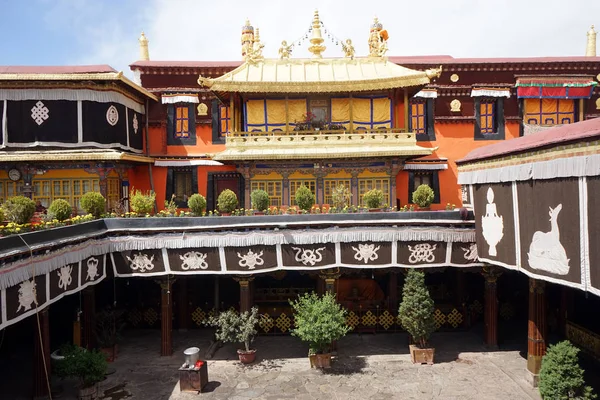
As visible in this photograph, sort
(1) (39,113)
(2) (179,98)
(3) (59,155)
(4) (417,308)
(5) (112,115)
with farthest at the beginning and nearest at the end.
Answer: (2) (179,98) < (5) (112,115) < (1) (39,113) < (3) (59,155) < (4) (417,308)

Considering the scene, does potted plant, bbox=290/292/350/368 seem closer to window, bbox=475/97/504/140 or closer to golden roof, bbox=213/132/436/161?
golden roof, bbox=213/132/436/161

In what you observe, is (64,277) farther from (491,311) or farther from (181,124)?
(491,311)

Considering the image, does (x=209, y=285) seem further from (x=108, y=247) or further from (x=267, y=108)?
(x=267, y=108)

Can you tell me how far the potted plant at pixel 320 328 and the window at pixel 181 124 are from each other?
12272 millimetres

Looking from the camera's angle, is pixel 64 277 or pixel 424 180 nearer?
pixel 64 277

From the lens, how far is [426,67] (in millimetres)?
21969

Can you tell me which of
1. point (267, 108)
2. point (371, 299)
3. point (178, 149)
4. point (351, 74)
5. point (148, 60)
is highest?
point (148, 60)

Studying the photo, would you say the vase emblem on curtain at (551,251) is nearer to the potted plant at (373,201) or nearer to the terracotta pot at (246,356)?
the potted plant at (373,201)

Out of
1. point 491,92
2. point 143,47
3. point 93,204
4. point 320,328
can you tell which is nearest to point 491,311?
point 320,328

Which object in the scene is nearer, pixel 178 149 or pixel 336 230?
pixel 336 230

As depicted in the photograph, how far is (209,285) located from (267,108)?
28.8 feet

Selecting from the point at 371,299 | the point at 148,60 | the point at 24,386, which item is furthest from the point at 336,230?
the point at 148,60

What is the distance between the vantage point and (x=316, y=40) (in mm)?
21844

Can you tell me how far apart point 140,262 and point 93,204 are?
2721mm
